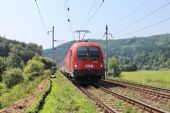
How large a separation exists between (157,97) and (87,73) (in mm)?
11360

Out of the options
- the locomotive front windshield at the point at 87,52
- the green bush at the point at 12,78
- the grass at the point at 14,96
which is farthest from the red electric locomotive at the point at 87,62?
the green bush at the point at 12,78

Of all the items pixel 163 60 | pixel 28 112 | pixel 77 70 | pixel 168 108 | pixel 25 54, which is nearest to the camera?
pixel 28 112

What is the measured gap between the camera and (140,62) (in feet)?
589

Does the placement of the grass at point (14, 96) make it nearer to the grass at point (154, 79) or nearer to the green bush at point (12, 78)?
the grass at point (154, 79)

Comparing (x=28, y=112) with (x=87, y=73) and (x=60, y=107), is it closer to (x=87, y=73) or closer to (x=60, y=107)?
(x=60, y=107)

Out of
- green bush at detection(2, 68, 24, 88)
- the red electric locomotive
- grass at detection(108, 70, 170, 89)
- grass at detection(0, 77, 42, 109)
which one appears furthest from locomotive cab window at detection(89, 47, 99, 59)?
green bush at detection(2, 68, 24, 88)

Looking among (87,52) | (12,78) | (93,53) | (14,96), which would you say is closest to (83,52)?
(87,52)

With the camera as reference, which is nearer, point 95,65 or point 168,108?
point 168,108

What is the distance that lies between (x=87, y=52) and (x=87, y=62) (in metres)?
0.85

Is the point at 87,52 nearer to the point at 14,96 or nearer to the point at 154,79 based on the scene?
the point at 14,96

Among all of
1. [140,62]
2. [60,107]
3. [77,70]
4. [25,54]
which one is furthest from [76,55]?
[25,54]

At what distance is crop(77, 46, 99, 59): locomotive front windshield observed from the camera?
101ft

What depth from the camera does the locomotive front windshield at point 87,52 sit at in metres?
30.7

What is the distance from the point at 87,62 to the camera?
30484 millimetres
